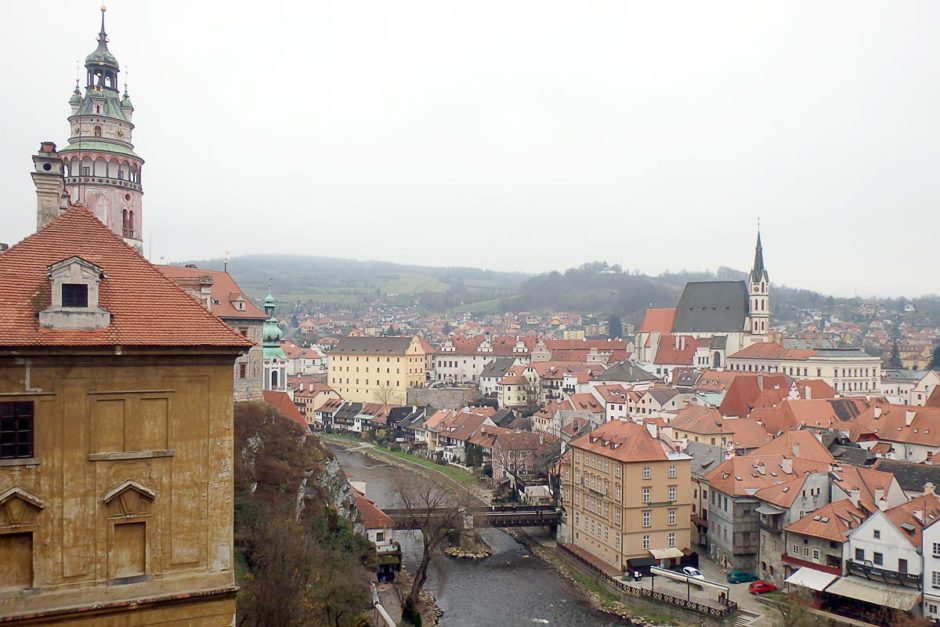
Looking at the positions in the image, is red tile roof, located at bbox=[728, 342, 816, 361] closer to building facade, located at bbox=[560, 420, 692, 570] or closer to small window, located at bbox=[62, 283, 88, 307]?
building facade, located at bbox=[560, 420, 692, 570]

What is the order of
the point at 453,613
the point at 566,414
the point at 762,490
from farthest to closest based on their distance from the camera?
1. the point at 566,414
2. the point at 762,490
3. the point at 453,613

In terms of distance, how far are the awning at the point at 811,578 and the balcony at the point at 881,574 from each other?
0.73 metres

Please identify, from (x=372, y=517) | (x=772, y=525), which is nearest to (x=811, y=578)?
(x=772, y=525)

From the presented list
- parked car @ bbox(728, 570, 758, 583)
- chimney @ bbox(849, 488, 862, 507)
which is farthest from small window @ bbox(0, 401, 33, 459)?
chimney @ bbox(849, 488, 862, 507)

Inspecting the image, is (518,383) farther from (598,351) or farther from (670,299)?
(670,299)

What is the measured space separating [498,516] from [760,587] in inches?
554

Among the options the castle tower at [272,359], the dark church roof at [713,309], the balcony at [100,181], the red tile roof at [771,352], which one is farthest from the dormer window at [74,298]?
the dark church roof at [713,309]

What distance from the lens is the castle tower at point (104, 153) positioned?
3572 cm

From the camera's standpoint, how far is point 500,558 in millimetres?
38406

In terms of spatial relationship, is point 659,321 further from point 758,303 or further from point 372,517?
point 372,517

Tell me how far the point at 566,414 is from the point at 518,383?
789 inches

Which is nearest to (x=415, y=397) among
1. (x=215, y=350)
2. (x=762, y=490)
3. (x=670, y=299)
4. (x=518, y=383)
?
A: (x=518, y=383)

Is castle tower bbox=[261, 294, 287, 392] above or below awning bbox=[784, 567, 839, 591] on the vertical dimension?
above

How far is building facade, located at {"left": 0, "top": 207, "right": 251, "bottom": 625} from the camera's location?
1047cm
